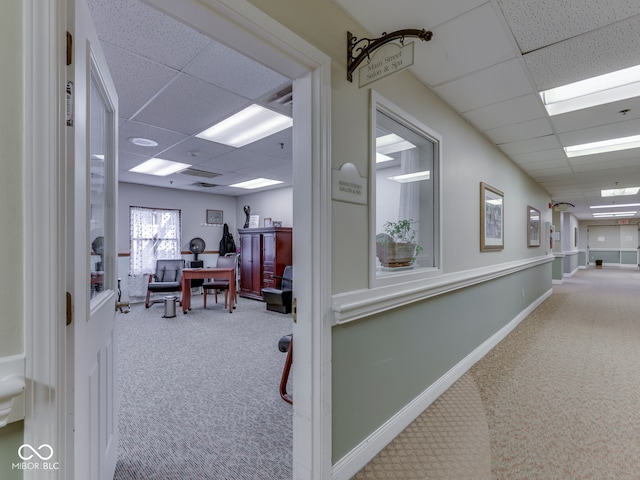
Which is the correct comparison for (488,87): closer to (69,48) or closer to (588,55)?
(588,55)

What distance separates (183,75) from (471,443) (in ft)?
10.7

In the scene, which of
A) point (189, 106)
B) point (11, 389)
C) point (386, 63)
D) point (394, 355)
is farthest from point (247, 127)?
point (11, 389)

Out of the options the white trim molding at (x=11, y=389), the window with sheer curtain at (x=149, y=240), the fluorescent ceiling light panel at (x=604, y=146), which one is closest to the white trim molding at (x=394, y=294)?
the white trim molding at (x=11, y=389)

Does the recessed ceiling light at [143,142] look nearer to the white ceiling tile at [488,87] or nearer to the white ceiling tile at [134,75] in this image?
the white ceiling tile at [134,75]

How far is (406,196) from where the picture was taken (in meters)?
2.62

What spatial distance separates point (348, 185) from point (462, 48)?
1.23m

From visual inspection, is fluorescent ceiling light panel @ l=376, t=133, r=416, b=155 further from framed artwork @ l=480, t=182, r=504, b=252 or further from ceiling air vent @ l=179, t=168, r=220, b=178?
ceiling air vent @ l=179, t=168, r=220, b=178

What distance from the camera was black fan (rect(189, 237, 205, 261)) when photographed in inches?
287

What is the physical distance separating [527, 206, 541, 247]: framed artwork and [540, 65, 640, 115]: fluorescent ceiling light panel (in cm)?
287

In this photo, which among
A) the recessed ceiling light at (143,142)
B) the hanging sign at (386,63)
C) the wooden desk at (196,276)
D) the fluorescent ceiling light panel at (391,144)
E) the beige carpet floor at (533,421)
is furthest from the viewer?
the wooden desk at (196,276)

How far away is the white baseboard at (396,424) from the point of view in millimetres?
1628

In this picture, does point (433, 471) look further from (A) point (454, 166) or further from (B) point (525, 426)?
(A) point (454, 166)

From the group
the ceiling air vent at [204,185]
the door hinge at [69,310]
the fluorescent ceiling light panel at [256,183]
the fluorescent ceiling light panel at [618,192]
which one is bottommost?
the door hinge at [69,310]

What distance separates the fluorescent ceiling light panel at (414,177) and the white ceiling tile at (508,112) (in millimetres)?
873
